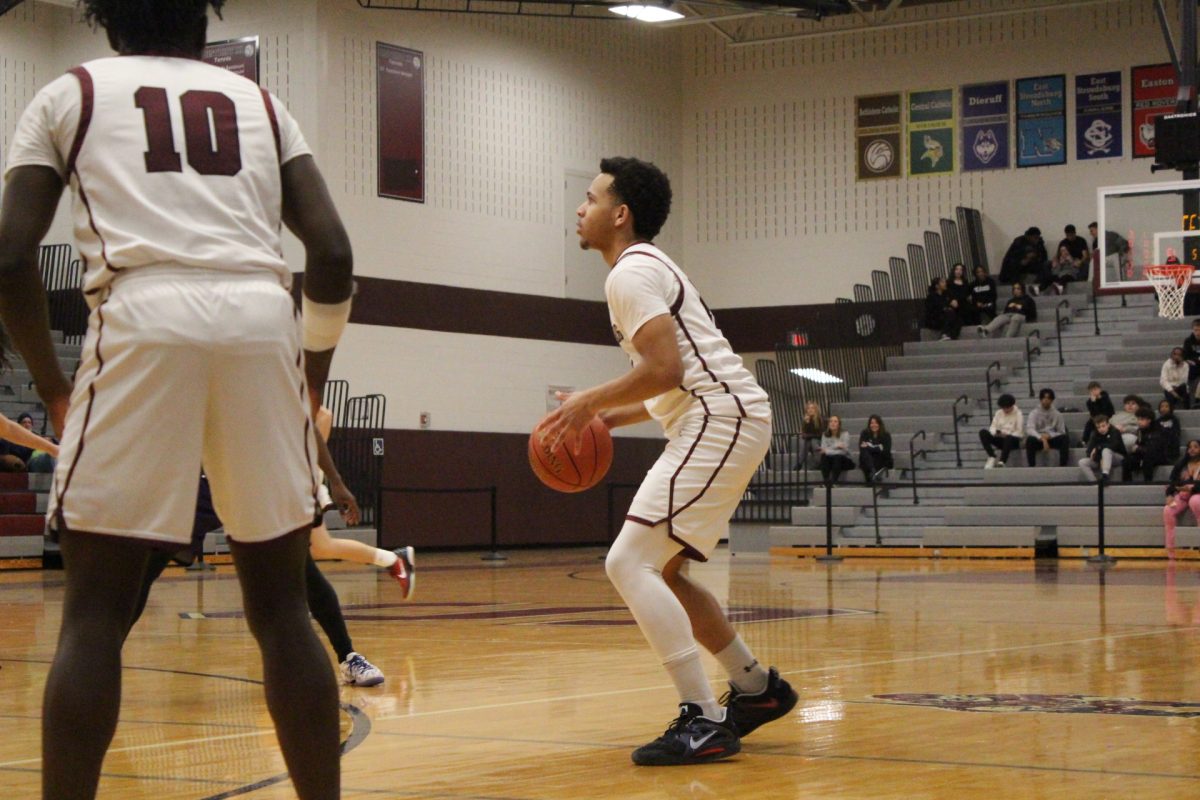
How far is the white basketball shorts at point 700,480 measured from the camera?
501 centimetres

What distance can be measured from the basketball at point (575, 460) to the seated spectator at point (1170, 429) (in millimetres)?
16429

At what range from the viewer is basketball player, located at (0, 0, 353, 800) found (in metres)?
3.02

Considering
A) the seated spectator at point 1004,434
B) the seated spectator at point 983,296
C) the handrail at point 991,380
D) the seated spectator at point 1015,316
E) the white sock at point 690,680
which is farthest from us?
the seated spectator at point 983,296

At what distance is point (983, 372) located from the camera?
2530 centimetres

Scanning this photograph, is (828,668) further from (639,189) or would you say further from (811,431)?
(811,431)

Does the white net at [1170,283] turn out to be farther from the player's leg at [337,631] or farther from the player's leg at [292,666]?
the player's leg at [292,666]

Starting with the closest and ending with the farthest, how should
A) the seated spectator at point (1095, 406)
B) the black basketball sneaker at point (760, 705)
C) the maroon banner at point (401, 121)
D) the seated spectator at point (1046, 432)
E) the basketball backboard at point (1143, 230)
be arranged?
the black basketball sneaker at point (760, 705), the basketball backboard at point (1143, 230), the seated spectator at point (1095, 406), the seated spectator at point (1046, 432), the maroon banner at point (401, 121)

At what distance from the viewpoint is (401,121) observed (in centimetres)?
2420

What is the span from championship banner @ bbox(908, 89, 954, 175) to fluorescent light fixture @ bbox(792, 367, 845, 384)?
4371mm

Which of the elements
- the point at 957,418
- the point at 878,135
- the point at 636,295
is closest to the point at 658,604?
the point at 636,295

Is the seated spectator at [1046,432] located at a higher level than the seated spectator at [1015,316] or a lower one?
lower

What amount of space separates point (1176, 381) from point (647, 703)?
17.4 meters

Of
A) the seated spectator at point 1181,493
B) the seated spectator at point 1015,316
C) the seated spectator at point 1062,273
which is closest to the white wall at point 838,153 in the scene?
the seated spectator at point 1062,273

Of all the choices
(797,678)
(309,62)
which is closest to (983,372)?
(309,62)
